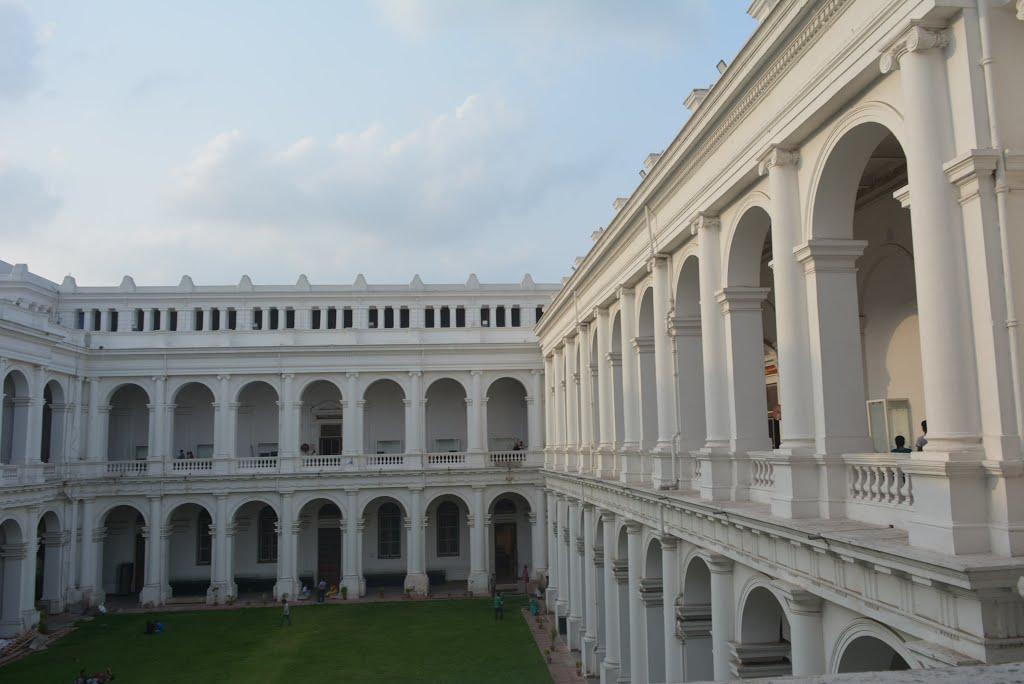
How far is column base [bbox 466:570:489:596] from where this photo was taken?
41.5m

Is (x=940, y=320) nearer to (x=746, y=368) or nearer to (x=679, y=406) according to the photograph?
(x=746, y=368)

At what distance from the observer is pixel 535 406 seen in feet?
142

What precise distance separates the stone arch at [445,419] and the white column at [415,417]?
12.8 ft

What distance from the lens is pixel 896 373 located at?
15.9 metres

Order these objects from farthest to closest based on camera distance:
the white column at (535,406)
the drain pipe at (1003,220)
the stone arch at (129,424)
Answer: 1. the stone arch at (129,424)
2. the white column at (535,406)
3. the drain pipe at (1003,220)

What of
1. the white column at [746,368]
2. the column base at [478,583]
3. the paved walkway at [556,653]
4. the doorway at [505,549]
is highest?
the white column at [746,368]

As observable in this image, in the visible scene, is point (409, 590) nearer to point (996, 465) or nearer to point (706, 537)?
point (706, 537)

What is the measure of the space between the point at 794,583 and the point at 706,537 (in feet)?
12.5

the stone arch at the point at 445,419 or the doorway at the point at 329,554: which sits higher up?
the stone arch at the point at 445,419

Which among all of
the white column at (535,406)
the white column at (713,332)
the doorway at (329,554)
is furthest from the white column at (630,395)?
the doorway at (329,554)

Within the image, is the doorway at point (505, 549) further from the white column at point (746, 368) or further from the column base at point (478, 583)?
the white column at point (746, 368)

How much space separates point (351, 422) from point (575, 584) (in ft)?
55.0

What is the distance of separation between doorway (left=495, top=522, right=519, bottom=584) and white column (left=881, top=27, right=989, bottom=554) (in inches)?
1551

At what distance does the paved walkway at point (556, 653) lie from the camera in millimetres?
27105
